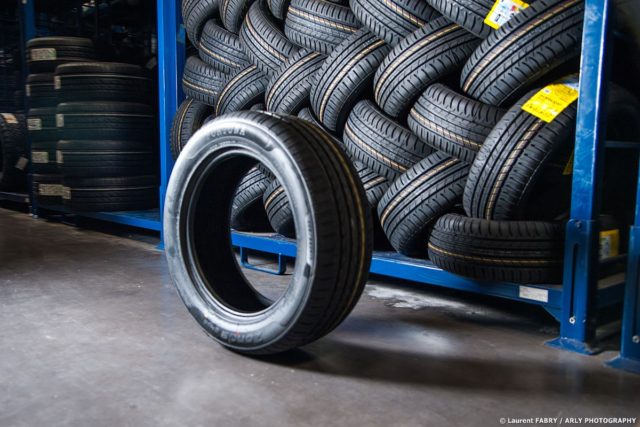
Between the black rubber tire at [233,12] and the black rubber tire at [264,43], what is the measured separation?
13 centimetres

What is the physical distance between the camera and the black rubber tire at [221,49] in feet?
12.8

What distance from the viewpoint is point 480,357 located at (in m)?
2.33

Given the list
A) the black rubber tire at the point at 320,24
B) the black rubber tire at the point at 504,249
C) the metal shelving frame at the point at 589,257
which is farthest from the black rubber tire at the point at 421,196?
the black rubber tire at the point at 320,24

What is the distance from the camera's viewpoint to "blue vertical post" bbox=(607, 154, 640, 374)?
2.19 meters

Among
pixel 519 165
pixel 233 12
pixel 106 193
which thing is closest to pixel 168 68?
pixel 233 12

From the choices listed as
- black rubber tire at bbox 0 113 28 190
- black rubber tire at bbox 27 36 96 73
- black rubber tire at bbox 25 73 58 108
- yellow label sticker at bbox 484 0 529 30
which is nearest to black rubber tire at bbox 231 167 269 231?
yellow label sticker at bbox 484 0 529 30

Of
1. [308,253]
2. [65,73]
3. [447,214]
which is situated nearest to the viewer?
[308,253]

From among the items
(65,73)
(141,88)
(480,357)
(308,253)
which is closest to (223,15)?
(141,88)

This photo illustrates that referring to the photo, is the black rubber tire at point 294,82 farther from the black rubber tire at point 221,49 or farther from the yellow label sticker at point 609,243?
the yellow label sticker at point 609,243

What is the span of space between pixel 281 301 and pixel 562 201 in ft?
4.80

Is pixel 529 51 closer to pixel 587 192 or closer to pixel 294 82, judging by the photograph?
pixel 587 192

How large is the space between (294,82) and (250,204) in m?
0.82

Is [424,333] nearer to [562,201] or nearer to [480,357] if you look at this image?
[480,357]

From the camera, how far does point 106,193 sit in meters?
5.10
